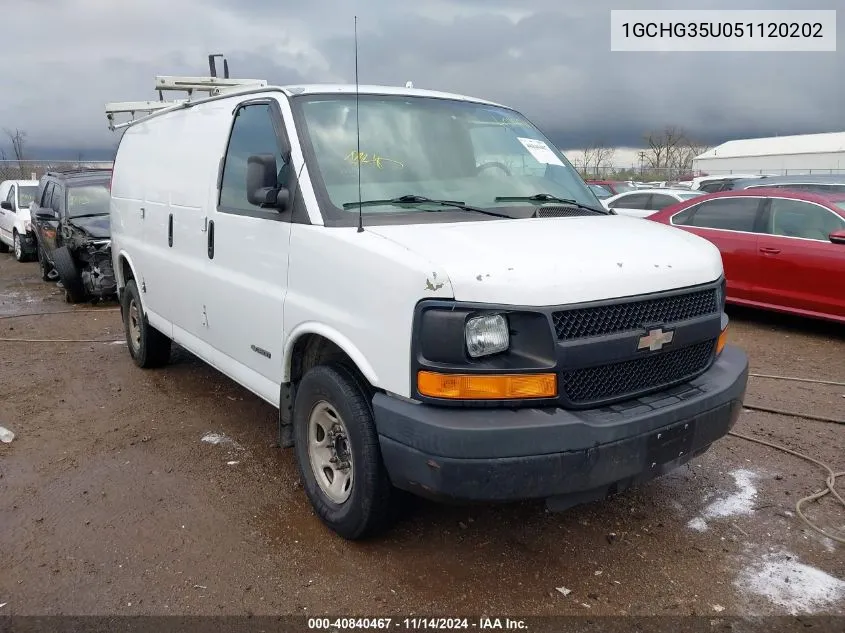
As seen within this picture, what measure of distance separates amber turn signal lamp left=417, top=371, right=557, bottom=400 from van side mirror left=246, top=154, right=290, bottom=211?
1278 millimetres

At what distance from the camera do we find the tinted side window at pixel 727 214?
8.00 m

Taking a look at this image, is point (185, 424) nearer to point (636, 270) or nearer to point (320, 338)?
point (320, 338)

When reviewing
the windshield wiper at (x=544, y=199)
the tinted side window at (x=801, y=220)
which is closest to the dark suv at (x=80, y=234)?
the windshield wiper at (x=544, y=199)

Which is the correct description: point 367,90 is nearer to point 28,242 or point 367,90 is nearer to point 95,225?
point 95,225

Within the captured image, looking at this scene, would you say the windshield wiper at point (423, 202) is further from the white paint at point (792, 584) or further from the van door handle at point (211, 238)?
the white paint at point (792, 584)

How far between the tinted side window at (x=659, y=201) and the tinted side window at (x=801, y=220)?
5.47m

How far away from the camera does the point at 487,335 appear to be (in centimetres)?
268

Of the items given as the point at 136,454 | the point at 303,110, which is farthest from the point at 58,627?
the point at 303,110

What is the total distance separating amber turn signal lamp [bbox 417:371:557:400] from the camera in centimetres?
267

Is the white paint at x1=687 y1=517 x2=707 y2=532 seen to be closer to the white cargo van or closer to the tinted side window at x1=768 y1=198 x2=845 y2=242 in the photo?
the white cargo van

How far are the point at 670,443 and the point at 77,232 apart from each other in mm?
9138

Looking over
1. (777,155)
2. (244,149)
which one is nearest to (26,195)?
(244,149)

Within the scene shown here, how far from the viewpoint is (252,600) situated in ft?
9.75

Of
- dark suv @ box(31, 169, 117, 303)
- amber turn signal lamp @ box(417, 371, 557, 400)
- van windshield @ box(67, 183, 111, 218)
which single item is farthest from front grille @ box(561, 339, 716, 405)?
van windshield @ box(67, 183, 111, 218)
